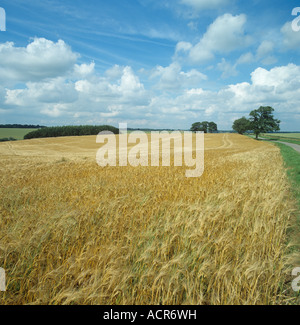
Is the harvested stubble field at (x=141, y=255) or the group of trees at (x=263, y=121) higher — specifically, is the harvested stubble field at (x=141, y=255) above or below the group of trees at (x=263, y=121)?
below

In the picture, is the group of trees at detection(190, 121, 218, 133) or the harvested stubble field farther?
the group of trees at detection(190, 121, 218, 133)

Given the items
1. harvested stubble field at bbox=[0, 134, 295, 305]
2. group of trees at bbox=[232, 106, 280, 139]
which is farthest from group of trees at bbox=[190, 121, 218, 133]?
harvested stubble field at bbox=[0, 134, 295, 305]

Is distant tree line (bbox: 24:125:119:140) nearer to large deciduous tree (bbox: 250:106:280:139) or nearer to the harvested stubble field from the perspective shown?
large deciduous tree (bbox: 250:106:280:139)

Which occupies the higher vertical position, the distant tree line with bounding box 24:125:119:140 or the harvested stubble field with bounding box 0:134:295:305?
the distant tree line with bounding box 24:125:119:140

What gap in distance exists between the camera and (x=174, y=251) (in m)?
3.64

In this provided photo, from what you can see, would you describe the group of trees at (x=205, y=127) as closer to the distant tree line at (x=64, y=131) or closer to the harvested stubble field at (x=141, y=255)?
the distant tree line at (x=64, y=131)

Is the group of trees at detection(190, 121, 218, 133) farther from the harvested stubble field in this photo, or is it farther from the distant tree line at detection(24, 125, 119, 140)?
the harvested stubble field

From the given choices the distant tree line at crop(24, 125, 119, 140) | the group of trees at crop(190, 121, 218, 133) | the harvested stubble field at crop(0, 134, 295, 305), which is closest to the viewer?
the harvested stubble field at crop(0, 134, 295, 305)

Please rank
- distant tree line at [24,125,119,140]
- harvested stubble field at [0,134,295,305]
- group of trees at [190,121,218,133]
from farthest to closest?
group of trees at [190,121,218,133], distant tree line at [24,125,119,140], harvested stubble field at [0,134,295,305]

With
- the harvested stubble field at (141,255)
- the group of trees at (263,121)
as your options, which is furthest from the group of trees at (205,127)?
the harvested stubble field at (141,255)

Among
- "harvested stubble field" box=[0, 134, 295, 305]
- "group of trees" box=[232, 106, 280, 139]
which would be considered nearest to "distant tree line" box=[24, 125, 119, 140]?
"group of trees" box=[232, 106, 280, 139]

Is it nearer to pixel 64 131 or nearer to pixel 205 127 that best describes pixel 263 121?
pixel 205 127

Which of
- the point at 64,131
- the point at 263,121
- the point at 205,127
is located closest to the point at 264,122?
the point at 263,121

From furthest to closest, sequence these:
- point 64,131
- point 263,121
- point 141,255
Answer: point 64,131 → point 263,121 → point 141,255
